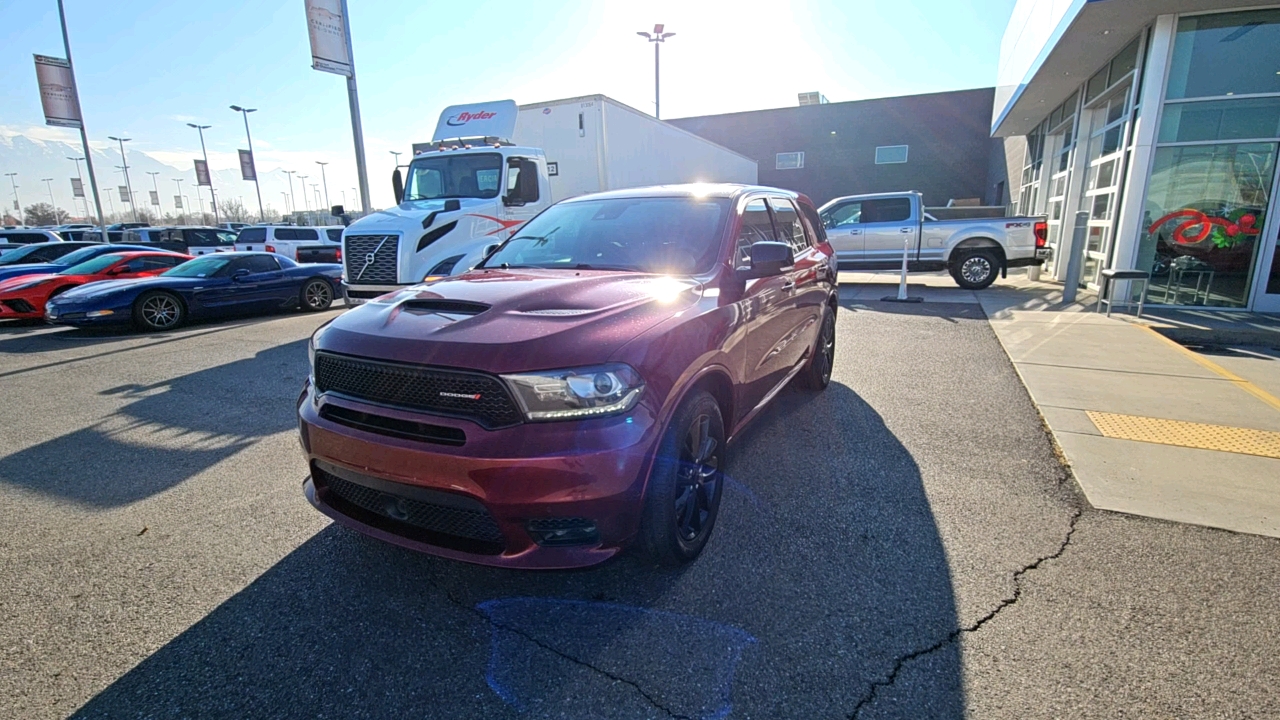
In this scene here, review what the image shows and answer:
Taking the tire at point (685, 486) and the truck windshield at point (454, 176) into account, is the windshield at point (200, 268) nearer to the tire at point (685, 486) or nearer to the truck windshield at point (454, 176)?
the truck windshield at point (454, 176)

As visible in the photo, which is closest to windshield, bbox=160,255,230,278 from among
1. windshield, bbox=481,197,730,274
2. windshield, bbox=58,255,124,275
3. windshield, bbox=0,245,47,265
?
windshield, bbox=58,255,124,275

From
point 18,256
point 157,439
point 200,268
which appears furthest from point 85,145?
point 157,439

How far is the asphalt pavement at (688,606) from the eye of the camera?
2.04m

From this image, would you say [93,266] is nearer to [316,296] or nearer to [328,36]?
[316,296]

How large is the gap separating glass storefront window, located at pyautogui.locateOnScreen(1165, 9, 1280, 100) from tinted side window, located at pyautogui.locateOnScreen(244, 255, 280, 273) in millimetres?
15139

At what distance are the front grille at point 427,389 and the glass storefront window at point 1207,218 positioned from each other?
11.4m

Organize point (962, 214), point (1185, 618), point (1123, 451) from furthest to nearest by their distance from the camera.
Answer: point (962, 214), point (1123, 451), point (1185, 618)

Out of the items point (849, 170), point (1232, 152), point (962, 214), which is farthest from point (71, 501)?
point (849, 170)

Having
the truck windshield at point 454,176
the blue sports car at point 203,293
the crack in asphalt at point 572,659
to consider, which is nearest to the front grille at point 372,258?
the truck windshield at point 454,176

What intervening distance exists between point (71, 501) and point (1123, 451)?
6.67 metres

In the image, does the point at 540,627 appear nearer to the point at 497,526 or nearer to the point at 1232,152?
the point at 497,526

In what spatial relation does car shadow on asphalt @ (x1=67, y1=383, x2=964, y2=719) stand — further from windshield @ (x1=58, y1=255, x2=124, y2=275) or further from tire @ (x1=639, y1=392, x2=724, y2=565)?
windshield @ (x1=58, y1=255, x2=124, y2=275)

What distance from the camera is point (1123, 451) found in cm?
400

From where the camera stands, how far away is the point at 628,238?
361 centimetres
